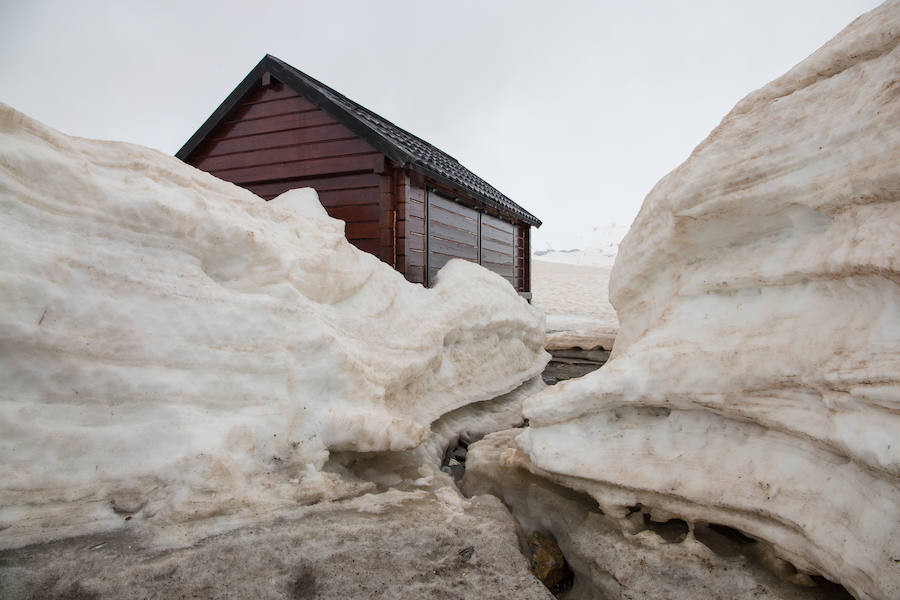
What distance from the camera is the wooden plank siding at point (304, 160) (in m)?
6.71

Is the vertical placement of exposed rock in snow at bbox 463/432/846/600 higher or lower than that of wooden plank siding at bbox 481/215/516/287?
lower

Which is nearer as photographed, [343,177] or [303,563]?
[303,563]

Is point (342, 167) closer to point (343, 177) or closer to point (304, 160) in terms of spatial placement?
point (343, 177)

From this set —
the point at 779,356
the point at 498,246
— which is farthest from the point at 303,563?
the point at 498,246

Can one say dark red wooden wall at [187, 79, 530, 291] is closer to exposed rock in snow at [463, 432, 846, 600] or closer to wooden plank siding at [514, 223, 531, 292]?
wooden plank siding at [514, 223, 531, 292]

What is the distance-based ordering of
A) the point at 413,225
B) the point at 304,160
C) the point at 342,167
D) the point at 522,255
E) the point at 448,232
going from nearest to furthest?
the point at 413,225, the point at 342,167, the point at 304,160, the point at 448,232, the point at 522,255

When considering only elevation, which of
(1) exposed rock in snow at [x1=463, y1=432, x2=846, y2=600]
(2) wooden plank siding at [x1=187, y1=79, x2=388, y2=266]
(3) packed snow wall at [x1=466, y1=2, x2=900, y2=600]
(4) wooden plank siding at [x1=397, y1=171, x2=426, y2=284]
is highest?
(2) wooden plank siding at [x1=187, y1=79, x2=388, y2=266]

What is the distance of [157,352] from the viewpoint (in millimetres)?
2822

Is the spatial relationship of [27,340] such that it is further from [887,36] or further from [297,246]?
[887,36]

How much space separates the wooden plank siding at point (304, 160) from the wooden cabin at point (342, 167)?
0.02 m

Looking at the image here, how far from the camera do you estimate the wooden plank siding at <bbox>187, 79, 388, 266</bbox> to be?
6.71 meters

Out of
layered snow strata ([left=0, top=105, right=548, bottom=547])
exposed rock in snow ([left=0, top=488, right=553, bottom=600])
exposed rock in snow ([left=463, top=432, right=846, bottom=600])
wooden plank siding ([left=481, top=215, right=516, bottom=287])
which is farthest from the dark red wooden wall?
exposed rock in snow ([left=0, top=488, right=553, bottom=600])

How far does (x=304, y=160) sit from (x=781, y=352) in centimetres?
671

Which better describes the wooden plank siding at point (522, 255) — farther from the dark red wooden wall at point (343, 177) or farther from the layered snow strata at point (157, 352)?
the layered snow strata at point (157, 352)
